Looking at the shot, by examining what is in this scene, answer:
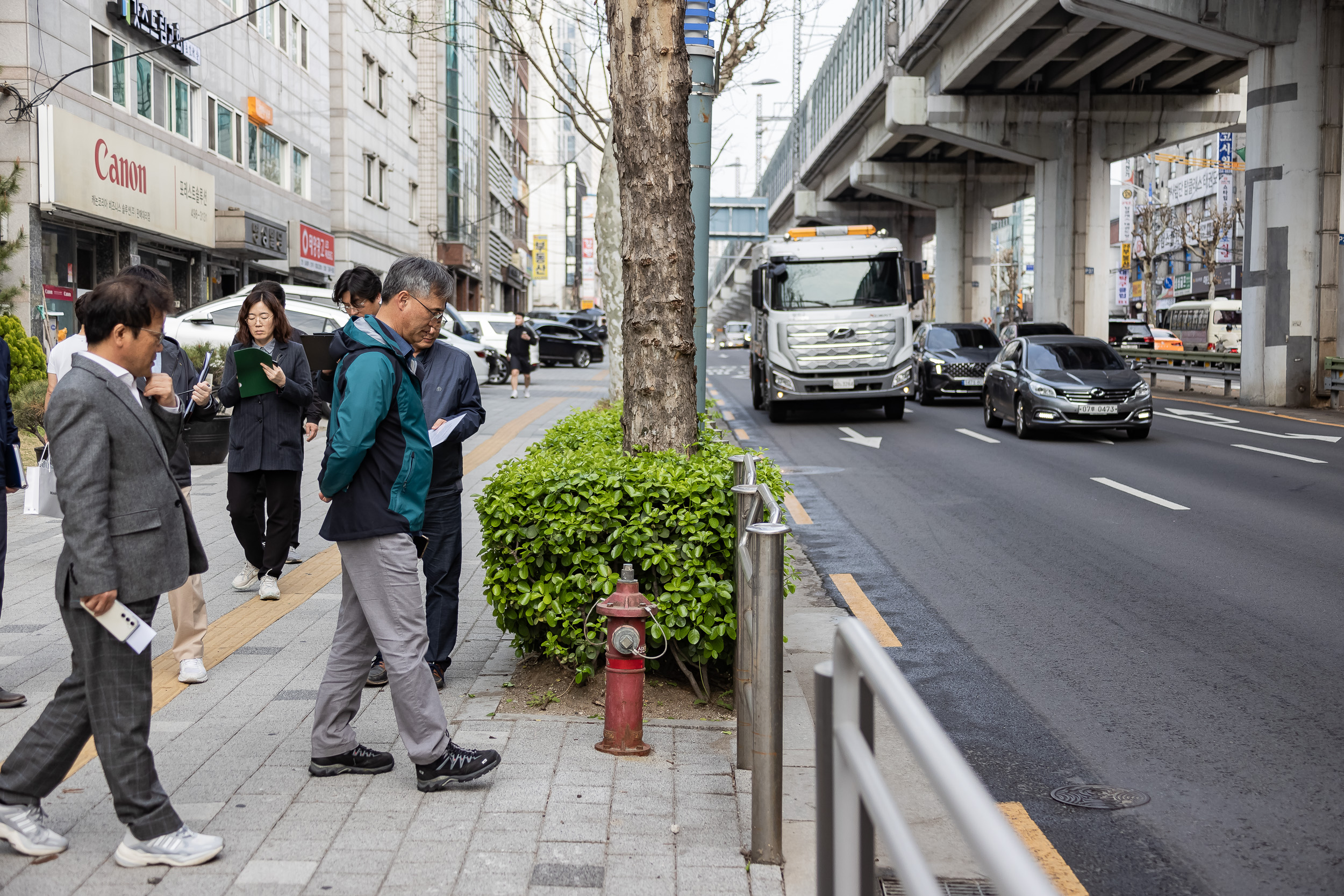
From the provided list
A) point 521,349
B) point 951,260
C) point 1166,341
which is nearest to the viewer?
point 521,349

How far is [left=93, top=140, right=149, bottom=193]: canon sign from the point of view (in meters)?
19.9

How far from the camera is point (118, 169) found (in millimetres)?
20656

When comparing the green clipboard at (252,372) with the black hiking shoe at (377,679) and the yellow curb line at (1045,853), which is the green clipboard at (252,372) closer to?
the black hiking shoe at (377,679)

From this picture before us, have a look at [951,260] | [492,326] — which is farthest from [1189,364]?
[951,260]

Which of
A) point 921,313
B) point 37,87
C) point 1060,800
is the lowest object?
point 1060,800

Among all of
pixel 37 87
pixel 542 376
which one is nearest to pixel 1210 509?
pixel 37 87

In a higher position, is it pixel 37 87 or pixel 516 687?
pixel 37 87

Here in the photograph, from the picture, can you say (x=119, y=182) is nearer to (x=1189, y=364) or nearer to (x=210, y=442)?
(x=210, y=442)

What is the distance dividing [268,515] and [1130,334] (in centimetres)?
4013

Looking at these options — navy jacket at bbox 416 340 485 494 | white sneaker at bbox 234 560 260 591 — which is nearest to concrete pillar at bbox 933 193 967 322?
white sneaker at bbox 234 560 260 591

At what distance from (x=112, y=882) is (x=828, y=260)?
1941 cm

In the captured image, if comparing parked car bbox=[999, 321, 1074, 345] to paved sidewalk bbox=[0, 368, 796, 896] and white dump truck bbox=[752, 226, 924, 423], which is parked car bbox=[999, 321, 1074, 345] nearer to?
white dump truck bbox=[752, 226, 924, 423]

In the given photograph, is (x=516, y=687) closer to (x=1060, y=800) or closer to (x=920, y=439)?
(x=1060, y=800)

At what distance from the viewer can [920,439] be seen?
1869 centimetres
